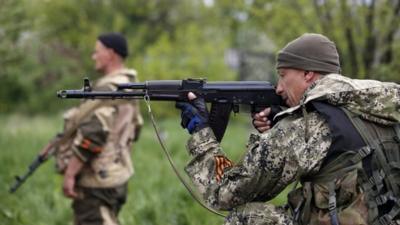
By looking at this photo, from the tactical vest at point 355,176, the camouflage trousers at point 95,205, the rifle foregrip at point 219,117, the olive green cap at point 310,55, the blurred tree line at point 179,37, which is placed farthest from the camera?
the blurred tree line at point 179,37

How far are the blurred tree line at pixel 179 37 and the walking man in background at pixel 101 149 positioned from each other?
105 inches

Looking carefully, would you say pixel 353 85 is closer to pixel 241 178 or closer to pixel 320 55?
pixel 320 55

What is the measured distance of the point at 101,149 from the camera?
19.3 feet

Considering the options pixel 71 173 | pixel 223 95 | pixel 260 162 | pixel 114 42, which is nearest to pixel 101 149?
pixel 71 173

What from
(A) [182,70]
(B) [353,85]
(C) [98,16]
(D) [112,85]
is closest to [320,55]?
(B) [353,85]

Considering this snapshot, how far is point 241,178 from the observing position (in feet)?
11.9

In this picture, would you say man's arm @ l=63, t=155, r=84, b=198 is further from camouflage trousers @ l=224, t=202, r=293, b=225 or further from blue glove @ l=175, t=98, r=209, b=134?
camouflage trousers @ l=224, t=202, r=293, b=225

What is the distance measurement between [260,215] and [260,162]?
31 centimetres

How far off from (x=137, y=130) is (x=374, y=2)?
10.8 feet

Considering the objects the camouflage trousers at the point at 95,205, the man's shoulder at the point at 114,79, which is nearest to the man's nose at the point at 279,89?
the man's shoulder at the point at 114,79

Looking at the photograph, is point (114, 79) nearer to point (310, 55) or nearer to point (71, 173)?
point (71, 173)

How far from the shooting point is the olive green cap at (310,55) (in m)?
3.66

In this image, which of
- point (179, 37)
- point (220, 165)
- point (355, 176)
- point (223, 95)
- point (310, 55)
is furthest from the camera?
point (179, 37)

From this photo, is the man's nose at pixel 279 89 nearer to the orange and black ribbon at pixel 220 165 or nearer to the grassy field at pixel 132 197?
the orange and black ribbon at pixel 220 165
